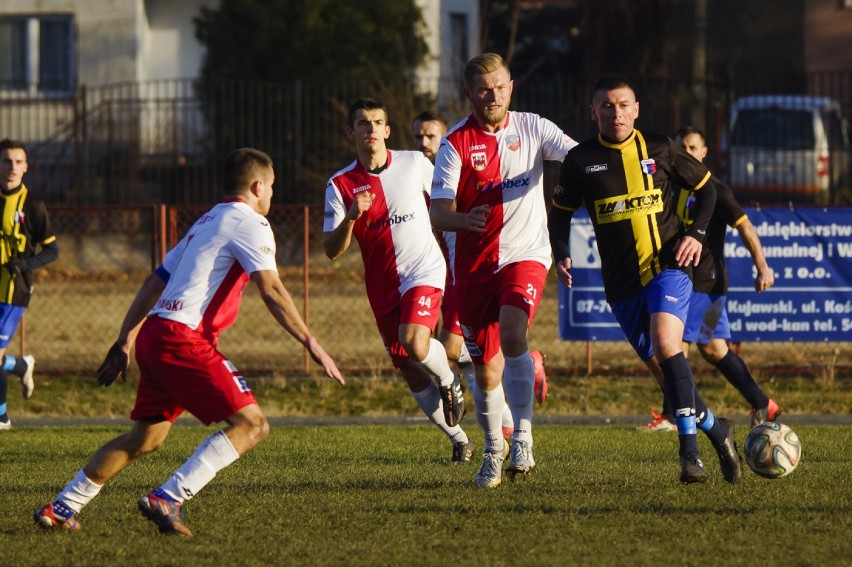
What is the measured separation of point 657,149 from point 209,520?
3136 mm

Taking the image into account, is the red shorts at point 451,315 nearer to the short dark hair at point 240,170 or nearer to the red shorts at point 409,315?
the red shorts at point 409,315

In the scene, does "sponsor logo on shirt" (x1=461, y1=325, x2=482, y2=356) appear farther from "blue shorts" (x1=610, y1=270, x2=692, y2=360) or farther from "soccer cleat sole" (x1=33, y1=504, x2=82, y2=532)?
"soccer cleat sole" (x1=33, y1=504, x2=82, y2=532)

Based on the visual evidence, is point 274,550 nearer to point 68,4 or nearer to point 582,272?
point 582,272

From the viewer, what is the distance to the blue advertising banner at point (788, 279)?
43.8ft

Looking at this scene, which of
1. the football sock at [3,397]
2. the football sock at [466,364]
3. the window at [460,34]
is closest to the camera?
the football sock at [466,364]

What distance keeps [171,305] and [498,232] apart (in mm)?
2323

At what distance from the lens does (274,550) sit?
6.04m

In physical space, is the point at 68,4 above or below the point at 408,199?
above

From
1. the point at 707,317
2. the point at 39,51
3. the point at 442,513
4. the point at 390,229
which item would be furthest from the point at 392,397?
the point at 39,51

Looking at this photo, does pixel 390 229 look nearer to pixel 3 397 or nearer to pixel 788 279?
pixel 3 397

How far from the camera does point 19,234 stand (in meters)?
11.7

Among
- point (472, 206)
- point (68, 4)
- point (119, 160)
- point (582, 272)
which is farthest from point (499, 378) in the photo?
point (68, 4)

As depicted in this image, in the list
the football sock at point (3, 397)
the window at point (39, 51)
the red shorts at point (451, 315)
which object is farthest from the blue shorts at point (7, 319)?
the window at point (39, 51)

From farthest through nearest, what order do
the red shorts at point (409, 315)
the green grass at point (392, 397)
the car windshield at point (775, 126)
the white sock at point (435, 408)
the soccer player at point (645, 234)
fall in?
the car windshield at point (775, 126) < the green grass at point (392, 397) < the white sock at point (435, 408) < the red shorts at point (409, 315) < the soccer player at point (645, 234)
